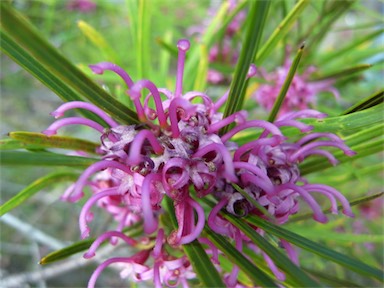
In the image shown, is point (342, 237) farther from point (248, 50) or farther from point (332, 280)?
point (248, 50)

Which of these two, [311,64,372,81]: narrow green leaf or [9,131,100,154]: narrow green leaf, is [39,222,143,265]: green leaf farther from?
[311,64,372,81]: narrow green leaf

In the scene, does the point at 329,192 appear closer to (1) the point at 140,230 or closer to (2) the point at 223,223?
A: (2) the point at 223,223

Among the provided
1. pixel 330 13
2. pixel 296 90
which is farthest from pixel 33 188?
pixel 330 13

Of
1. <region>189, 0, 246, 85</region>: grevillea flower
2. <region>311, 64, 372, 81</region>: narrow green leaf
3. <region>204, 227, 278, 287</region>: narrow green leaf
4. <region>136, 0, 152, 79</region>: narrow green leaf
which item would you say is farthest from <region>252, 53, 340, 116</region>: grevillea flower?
<region>204, 227, 278, 287</region>: narrow green leaf

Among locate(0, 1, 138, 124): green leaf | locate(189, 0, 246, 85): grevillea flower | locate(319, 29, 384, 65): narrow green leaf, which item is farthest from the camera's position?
locate(189, 0, 246, 85): grevillea flower

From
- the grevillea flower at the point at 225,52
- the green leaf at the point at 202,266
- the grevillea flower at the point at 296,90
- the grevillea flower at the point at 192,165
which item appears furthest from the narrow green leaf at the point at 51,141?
the grevillea flower at the point at 225,52

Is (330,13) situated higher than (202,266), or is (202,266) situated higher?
(330,13)
